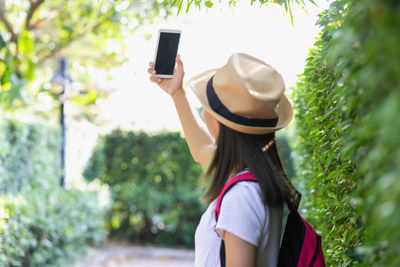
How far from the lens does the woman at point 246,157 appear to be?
1682mm

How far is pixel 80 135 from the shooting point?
13.8m

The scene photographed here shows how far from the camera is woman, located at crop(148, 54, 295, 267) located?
1.68m

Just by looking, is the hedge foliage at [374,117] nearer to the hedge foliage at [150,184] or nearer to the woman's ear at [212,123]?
the woman's ear at [212,123]

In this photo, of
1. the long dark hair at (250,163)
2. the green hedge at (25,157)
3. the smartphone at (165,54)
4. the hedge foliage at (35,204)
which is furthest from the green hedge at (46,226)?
the long dark hair at (250,163)

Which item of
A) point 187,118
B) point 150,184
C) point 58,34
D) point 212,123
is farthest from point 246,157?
point 58,34

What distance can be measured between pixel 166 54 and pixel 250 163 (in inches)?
36.3

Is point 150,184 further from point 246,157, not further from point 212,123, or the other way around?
point 246,157

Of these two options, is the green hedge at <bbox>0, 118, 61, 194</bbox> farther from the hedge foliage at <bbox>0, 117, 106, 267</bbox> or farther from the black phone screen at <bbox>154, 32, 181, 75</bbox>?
the black phone screen at <bbox>154, 32, 181, 75</bbox>

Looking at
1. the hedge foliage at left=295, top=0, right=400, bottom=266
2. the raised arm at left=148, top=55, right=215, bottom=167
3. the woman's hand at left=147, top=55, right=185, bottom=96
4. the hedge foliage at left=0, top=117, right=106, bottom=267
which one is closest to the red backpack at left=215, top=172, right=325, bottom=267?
the hedge foliage at left=295, top=0, right=400, bottom=266

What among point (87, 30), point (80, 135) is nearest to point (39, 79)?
point (80, 135)

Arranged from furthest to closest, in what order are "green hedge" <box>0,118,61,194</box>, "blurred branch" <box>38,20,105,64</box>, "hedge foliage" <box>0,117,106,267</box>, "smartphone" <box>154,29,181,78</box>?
"blurred branch" <box>38,20,105,64</box> → "green hedge" <box>0,118,61,194</box> → "hedge foliage" <box>0,117,106,267</box> → "smartphone" <box>154,29,181,78</box>

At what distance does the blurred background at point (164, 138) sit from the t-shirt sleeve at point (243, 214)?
12.0 inches

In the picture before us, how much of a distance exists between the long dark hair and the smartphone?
2.30ft

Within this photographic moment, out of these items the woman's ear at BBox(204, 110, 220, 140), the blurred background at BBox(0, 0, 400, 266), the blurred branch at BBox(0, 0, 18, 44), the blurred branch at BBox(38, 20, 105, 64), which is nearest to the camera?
the blurred background at BBox(0, 0, 400, 266)
